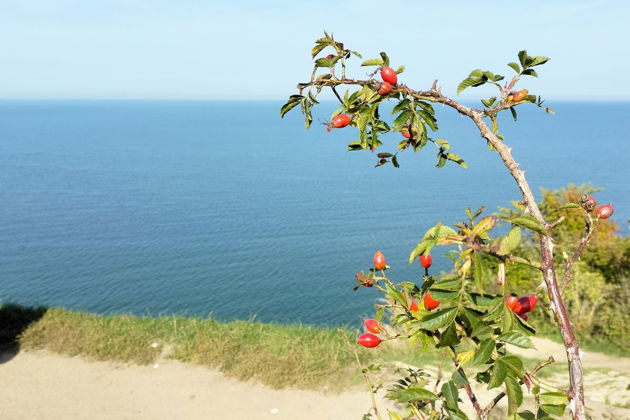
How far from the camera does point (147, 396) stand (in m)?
7.52

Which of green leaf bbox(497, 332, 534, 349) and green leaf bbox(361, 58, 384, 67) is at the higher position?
green leaf bbox(361, 58, 384, 67)

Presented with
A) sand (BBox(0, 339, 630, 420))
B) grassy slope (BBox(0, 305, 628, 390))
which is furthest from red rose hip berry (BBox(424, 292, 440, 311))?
grassy slope (BBox(0, 305, 628, 390))

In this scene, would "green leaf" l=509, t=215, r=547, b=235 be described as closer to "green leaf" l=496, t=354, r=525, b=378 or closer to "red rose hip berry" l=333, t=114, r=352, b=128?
"green leaf" l=496, t=354, r=525, b=378

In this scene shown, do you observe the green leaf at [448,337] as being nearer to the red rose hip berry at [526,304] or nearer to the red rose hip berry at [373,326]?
the red rose hip berry at [526,304]

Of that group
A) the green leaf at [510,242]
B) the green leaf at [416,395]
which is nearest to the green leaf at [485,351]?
the green leaf at [510,242]

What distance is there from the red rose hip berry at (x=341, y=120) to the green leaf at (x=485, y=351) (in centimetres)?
92

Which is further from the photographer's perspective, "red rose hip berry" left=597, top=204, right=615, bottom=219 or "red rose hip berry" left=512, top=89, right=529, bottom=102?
"red rose hip berry" left=512, top=89, right=529, bottom=102

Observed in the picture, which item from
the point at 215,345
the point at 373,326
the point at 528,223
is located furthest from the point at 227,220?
the point at 528,223

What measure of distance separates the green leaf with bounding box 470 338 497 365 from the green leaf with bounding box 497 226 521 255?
9.9 inches

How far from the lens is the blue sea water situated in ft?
71.4

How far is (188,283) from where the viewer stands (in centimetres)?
2262

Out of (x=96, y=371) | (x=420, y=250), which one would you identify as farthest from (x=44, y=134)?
(x=420, y=250)

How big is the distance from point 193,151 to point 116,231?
4647 cm

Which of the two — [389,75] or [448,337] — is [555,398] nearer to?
[448,337]
